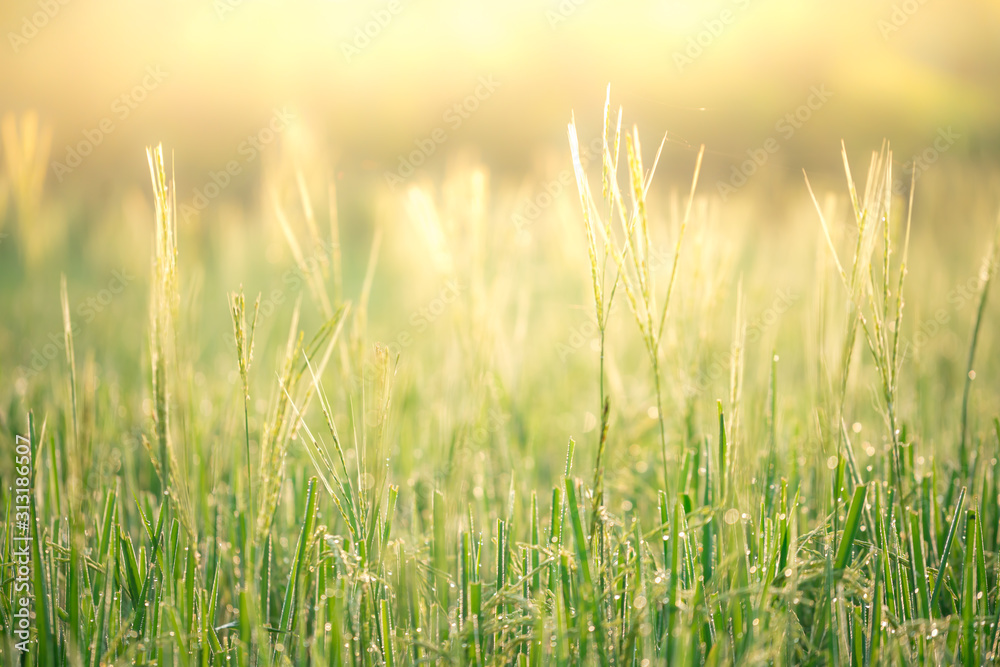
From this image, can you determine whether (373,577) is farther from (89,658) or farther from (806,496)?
(806,496)

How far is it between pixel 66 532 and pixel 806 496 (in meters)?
1.23

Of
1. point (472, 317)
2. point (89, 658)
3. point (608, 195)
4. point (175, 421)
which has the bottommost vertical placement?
point (89, 658)

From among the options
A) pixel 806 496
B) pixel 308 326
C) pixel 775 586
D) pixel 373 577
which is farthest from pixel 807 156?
pixel 373 577

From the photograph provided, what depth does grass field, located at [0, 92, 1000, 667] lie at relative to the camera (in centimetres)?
71

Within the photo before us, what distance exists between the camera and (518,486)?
1.21 metres

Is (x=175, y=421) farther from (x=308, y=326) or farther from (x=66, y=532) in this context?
(x=308, y=326)

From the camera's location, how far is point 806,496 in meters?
1.07

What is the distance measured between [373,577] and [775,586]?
51 centimetres

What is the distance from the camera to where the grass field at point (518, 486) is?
71 centimetres

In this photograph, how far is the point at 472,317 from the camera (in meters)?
1.42

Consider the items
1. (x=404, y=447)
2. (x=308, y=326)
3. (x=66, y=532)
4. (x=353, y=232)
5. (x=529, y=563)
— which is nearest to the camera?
(x=529, y=563)

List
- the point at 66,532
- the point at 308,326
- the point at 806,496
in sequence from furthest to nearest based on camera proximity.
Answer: the point at 308,326 < the point at 806,496 < the point at 66,532

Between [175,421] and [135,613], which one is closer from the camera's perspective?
[135,613]

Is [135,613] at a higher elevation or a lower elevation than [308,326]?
lower
